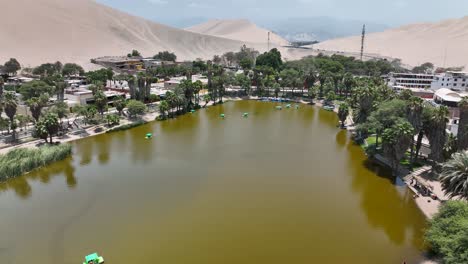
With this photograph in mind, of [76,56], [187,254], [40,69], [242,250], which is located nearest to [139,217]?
[187,254]

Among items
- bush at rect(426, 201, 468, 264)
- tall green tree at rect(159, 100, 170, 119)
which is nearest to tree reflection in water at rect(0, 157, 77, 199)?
tall green tree at rect(159, 100, 170, 119)

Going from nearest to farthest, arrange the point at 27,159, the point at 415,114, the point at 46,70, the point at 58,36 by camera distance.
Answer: the point at 415,114
the point at 27,159
the point at 46,70
the point at 58,36

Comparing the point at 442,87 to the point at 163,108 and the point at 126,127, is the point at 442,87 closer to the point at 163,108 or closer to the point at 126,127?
the point at 163,108

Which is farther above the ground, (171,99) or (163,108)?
(171,99)

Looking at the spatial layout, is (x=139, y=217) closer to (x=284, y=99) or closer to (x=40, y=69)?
(x=284, y=99)

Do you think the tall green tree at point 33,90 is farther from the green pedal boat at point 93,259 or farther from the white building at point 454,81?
the white building at point 454,81

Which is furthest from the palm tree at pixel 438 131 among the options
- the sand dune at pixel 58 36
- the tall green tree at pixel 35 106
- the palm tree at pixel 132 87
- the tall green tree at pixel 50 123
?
the sand dune at pixel 58 36

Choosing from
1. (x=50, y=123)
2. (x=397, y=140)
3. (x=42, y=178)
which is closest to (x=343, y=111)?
(x=397, y=140)
